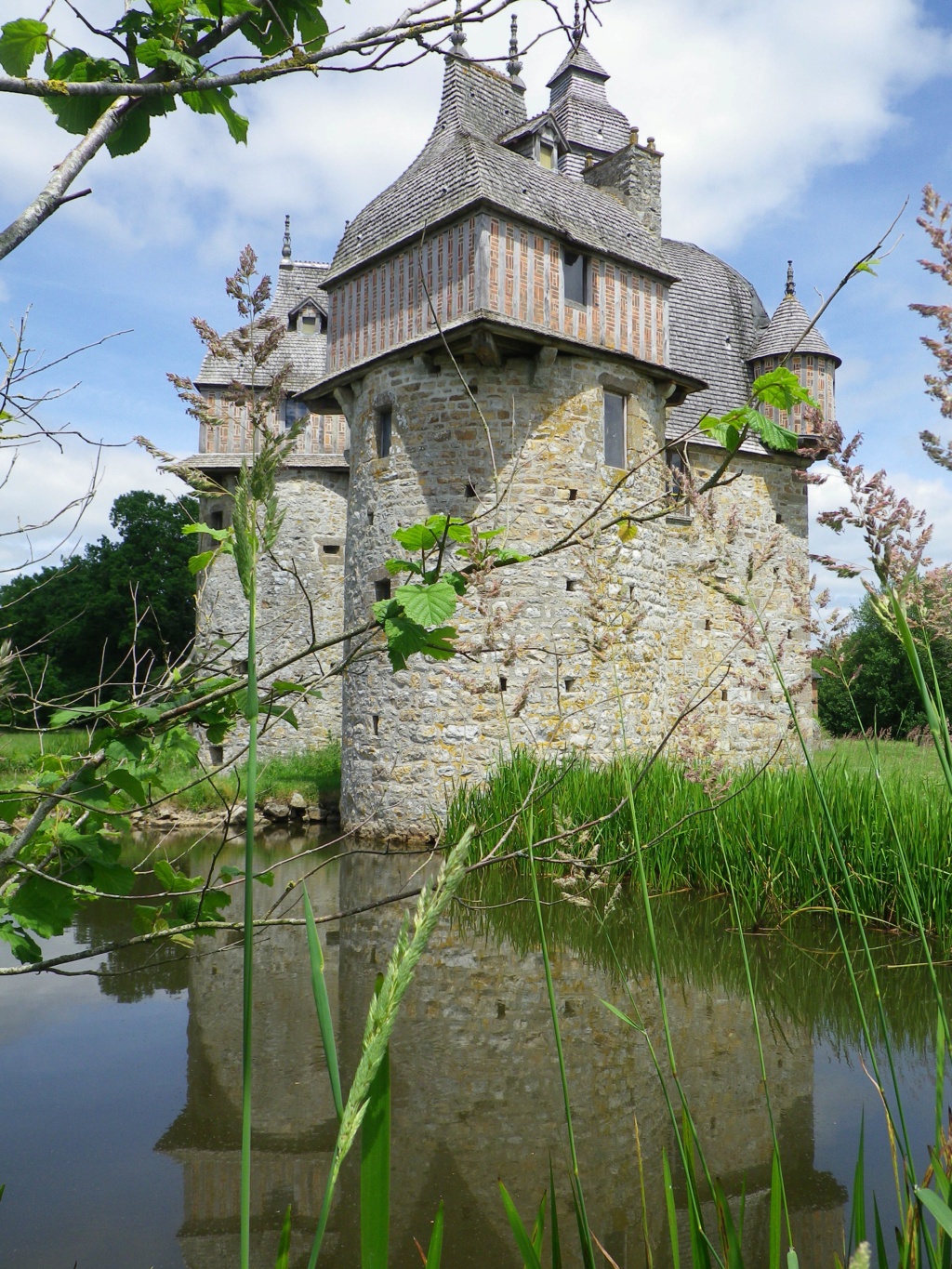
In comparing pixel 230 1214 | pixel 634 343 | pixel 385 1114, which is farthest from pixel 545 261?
pixel 385 1114

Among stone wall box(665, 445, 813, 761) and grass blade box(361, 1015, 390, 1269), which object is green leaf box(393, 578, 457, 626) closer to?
grass blade box(361, 1015, 390, 1269)

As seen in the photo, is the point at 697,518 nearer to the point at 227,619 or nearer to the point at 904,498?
the point at 904,498

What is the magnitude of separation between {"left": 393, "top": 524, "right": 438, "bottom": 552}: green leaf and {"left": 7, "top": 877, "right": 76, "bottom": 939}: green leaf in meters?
1.04

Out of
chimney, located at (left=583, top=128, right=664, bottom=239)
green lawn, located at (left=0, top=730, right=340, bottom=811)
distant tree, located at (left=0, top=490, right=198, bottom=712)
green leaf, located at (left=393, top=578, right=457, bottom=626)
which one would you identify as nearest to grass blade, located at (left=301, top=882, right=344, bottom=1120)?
green leaf, located at (left=393, top=578, right=457, bottom=626)

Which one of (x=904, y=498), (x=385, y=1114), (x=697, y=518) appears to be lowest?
(x=385, y=1114)

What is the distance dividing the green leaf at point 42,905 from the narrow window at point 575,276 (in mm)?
9463

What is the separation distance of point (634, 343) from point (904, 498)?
10011mm

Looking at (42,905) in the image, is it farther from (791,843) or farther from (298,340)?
(298,340)

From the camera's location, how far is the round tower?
13969mm

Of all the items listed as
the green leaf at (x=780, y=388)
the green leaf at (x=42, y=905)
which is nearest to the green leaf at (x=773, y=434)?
the green leaf at (x=780, y=388)

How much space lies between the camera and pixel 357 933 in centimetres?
579

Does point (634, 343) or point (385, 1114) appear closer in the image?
point (385, 1114)

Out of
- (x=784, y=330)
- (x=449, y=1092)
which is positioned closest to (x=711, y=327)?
(x=784, y=330)

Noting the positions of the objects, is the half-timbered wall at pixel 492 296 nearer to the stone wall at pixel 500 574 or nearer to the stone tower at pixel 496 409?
the stone tower at pixel 496 409
